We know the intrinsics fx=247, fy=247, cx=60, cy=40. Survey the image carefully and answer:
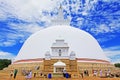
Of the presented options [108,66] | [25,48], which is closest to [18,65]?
[25,48]

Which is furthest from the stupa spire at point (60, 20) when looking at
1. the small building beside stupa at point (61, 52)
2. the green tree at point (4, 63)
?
the green tree at point (4, 63)

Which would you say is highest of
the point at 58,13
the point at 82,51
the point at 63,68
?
the point at 58,13

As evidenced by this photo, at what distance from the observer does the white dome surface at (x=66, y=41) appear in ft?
160

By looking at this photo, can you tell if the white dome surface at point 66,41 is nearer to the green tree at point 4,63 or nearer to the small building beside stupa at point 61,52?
the small building beside stupa at point 61,52

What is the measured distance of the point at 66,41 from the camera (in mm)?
49594

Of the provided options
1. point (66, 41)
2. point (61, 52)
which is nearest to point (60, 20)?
point (66, 41)

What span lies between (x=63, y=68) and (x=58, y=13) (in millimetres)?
21435

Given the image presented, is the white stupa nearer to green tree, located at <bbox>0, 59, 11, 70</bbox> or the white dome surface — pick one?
the white dome surface

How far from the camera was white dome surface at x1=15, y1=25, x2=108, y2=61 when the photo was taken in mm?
48719

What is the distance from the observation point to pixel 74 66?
41188 mm

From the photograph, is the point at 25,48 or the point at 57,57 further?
the point at 25,48

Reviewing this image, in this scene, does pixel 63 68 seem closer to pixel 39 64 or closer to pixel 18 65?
pixel 39 64

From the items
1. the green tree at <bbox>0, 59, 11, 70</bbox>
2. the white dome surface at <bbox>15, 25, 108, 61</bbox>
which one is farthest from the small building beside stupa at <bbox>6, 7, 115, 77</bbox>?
the green tree at <bbox>0, 59, 11, 70</bbox>

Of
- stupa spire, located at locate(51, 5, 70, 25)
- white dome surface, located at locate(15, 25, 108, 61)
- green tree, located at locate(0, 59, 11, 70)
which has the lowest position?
green tree, located at locate(0, 59, 11, 70)
